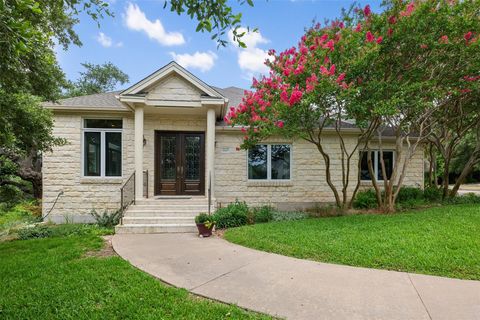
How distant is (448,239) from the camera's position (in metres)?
5.02

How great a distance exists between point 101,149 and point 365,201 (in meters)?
9.67

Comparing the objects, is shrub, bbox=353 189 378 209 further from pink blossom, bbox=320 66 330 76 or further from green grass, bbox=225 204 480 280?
pink blossom, bbox=320 66 330 76

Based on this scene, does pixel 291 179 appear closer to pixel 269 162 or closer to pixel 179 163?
pixel 269 162

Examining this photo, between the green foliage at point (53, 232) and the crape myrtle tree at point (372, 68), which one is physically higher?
the crape myrtle tree at point (372, 68)

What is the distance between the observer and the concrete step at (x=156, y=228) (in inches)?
266

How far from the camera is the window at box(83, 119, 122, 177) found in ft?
30.0

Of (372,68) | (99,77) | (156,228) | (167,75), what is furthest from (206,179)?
(99,77)

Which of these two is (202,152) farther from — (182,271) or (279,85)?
(182,271)

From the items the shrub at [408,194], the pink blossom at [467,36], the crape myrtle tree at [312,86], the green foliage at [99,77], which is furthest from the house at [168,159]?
the green foliage at [99,77]

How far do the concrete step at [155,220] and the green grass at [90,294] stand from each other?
7.76 feet

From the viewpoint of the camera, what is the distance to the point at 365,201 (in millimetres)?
9359

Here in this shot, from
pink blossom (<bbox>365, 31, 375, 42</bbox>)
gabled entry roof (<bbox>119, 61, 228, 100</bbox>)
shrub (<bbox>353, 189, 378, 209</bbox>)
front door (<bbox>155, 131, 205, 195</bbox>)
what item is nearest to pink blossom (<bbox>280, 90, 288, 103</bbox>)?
gabled entry roof (<bbox>119, 61, 228, 100</bbox>)

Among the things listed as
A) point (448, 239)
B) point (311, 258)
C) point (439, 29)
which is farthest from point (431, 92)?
point (311, 258)

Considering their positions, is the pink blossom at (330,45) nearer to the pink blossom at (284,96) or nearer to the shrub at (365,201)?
the pink blossom at (284,96)
